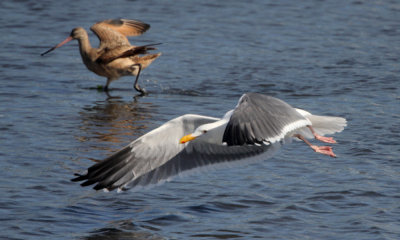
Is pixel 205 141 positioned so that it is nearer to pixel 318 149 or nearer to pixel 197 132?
pixel 197 132

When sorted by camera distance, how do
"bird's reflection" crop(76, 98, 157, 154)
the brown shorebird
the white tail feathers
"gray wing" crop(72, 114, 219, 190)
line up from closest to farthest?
"gray wing" crop(72, 114, 219, 190) → the white tail feathers → "bird's reflection" crop(76, 98, 157, 154) → the brown shorebird

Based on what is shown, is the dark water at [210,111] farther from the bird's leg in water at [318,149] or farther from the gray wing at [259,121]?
the gray wing at [259,121]

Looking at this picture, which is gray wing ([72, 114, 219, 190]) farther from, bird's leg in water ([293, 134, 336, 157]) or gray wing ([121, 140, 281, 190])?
bird's leg in water ([293, 134, 336, 157])

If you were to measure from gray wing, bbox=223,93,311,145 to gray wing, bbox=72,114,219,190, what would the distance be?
0.56 meters

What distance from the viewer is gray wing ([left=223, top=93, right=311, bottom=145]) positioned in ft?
17.1

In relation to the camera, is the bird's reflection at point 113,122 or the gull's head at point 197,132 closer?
the gull's head at point 197,132

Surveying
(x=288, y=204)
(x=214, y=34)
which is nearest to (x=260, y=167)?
(x=288, y=204)

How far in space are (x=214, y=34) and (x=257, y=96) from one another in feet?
27.8

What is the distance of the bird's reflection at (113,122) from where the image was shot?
322 inches

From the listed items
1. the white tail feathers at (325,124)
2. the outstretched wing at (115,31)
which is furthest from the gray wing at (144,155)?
the outstretched wing at (115,31)

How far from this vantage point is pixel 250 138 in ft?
17.1

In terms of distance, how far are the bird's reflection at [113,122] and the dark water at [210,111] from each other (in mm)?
28

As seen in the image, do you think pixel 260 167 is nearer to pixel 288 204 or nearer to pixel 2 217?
pixel 288 204

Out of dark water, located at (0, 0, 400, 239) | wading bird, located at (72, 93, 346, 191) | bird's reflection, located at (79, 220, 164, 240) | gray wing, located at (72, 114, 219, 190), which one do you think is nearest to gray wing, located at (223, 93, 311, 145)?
wading bird, located at (72, 93, 346, 191)
